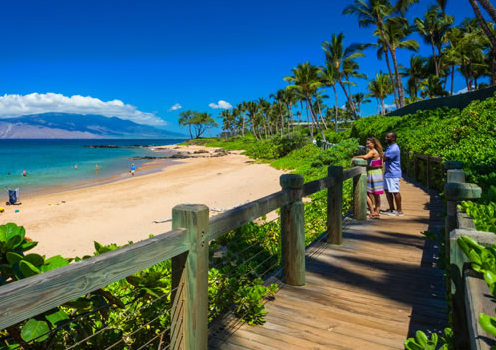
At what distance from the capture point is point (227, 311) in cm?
315

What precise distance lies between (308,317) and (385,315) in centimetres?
71

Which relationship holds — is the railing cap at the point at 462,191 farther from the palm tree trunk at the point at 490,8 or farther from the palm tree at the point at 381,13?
the palm tree at the point at 381,13

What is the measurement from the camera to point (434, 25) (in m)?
38.2

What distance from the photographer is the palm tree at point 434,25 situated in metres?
38.1

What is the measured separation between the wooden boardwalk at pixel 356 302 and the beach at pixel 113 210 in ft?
25.7

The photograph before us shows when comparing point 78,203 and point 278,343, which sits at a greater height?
point 278,343

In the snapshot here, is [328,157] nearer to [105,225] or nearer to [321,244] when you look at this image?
[105,225]

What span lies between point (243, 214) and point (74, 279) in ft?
4.96

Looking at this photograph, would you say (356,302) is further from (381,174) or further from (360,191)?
(381,174)

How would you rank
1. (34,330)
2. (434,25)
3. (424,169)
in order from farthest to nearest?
(434,25)
(424,169)
(34,330)

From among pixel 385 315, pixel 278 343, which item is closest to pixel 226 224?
pixel 278 343

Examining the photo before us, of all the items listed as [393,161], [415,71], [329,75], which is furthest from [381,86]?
[393,161]

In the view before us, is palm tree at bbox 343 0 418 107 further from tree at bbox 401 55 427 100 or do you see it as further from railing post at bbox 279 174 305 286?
railing post at bbox 279 174 305 286

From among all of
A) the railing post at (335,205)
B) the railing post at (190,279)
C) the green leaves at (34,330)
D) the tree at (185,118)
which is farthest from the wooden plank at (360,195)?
the tree at (185,118)
